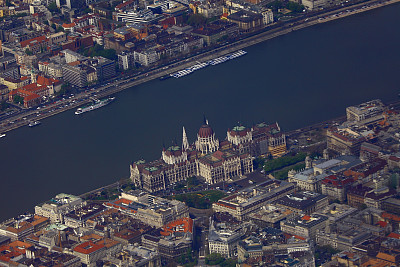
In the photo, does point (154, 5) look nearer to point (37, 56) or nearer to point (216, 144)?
point (37, 56)

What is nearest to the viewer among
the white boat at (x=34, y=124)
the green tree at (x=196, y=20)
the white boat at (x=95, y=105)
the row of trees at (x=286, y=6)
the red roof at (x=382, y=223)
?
the red roof at (x=382, y=223)

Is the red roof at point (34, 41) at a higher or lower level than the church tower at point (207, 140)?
lower

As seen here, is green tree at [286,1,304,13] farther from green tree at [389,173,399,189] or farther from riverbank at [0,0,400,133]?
green tree at [389,173,399,189]

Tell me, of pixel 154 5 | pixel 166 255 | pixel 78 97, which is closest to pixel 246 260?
pixel 166 255

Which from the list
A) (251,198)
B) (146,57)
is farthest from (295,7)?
(251,198)

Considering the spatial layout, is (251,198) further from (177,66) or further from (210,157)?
(177,66)

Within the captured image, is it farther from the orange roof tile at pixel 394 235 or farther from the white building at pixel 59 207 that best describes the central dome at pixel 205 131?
the orange roof tile at pixel 394 235

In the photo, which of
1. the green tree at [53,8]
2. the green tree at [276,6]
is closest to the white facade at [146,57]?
the green tree at [276,6]
